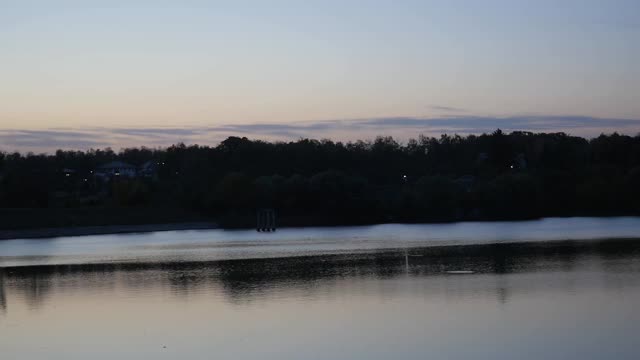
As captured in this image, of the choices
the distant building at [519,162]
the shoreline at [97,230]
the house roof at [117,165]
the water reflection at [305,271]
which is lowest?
the shoreline at [97,230]

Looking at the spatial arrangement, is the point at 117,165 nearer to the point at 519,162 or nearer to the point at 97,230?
the point at 519,162

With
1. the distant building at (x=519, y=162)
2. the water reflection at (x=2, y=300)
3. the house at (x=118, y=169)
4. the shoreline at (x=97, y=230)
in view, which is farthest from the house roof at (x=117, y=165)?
the water reflection at (x=2, y=300)

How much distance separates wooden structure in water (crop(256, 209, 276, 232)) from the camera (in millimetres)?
85938

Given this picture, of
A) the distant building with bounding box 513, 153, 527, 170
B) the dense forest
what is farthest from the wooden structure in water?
the distant building with bounding box 513, 153, 527, 170

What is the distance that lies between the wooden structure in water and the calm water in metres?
40.4

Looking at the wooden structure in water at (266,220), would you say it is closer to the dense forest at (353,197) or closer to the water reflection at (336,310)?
the dense forest at (353,197)

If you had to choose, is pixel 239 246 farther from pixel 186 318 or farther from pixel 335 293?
pixel 186 318

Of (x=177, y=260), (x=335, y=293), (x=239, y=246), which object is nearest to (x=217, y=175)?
(x=239, y=246)

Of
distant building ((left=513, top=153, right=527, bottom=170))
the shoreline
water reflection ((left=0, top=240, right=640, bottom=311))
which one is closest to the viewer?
water reflection ((left=0, top=240, right=640, bottom=311))

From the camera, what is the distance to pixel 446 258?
132 ft

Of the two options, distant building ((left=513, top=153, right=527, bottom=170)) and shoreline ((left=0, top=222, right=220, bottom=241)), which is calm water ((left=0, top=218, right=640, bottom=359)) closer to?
shoreline ((left=0, top=222, right=220, bottom=241))

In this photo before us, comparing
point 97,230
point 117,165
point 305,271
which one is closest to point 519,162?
point 97,230

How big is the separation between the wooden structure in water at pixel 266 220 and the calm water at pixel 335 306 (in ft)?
132

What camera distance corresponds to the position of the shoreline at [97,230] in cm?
7881
